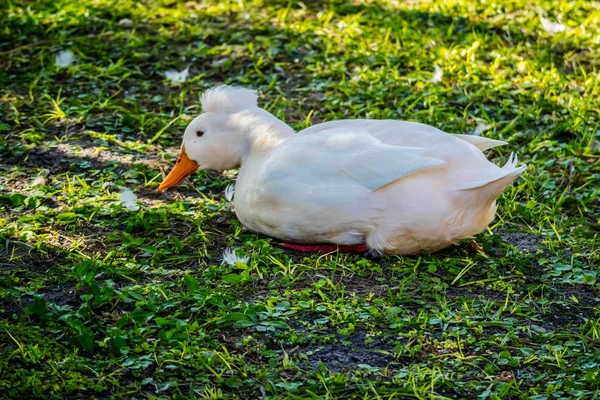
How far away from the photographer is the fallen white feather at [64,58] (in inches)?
263

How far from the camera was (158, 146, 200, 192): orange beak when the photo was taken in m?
4.93

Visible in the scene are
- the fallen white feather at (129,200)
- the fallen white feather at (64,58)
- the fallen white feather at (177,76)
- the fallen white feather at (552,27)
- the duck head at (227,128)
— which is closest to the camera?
the duck head at (227,128)

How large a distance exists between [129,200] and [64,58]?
2.21 metres

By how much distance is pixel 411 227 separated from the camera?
13.7 ft

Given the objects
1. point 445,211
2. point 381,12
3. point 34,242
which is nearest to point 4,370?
point 34,242

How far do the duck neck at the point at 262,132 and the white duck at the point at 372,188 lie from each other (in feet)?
0.07

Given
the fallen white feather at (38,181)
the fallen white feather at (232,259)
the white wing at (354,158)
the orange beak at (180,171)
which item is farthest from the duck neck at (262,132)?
the fallen white feather at (38,181)

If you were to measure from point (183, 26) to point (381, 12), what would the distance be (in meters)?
1.60

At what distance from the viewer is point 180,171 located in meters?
4.96

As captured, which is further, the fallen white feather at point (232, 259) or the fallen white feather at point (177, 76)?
the fallen white feather at point (177, 76)

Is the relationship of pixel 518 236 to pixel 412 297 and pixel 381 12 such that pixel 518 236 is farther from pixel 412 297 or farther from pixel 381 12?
pixel 381 12

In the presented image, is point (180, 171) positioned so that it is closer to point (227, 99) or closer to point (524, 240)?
point (227, 99)

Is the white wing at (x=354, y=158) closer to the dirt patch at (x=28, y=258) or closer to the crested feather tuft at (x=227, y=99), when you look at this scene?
the crested feather tuft at (x=227, y=99)

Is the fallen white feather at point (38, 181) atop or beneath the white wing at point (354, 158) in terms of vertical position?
beneath
